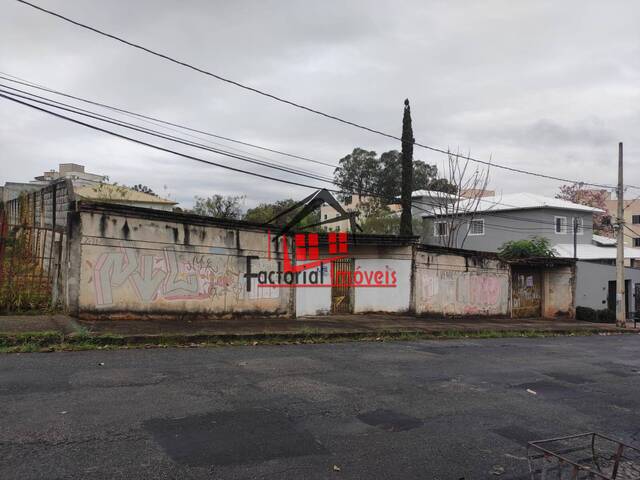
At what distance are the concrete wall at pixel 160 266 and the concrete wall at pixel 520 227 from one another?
26.8 meters

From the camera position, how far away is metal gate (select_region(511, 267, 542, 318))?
24406 millimetres

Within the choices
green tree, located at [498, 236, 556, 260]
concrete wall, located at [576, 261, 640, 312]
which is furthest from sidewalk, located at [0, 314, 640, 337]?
concrete wall, located at [576, 261, 640, 312]

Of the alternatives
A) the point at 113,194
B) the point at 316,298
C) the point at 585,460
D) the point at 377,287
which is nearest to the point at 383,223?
the point at 113,194

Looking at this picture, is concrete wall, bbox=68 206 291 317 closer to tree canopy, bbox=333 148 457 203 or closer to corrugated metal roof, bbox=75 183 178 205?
corrugated metal roof, bbox=75 183 178 205

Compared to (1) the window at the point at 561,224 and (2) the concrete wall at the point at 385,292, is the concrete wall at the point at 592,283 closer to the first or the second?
(1) the window at the point at 561,224

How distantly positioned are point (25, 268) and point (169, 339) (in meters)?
4.15

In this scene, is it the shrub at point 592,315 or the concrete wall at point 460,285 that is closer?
the concrete wall at point 460,285

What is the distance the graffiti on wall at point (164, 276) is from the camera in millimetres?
12328

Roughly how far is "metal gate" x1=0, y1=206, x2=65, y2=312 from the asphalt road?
3.98 metres

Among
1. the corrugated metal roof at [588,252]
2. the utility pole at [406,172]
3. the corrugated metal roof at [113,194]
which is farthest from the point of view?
the corrugated metal roof at [588,252]

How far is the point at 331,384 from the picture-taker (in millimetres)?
7457

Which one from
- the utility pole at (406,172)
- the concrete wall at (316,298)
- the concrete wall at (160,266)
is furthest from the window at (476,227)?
the concrete wall at (160,266)

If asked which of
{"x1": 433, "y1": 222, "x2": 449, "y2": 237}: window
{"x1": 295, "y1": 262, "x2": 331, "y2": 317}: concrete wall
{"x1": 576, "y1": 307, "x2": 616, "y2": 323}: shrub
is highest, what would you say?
{"x1": 433, "y1": 222, "x2": 449, "y2": 237}: window

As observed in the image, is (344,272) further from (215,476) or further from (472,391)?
(215,476)
